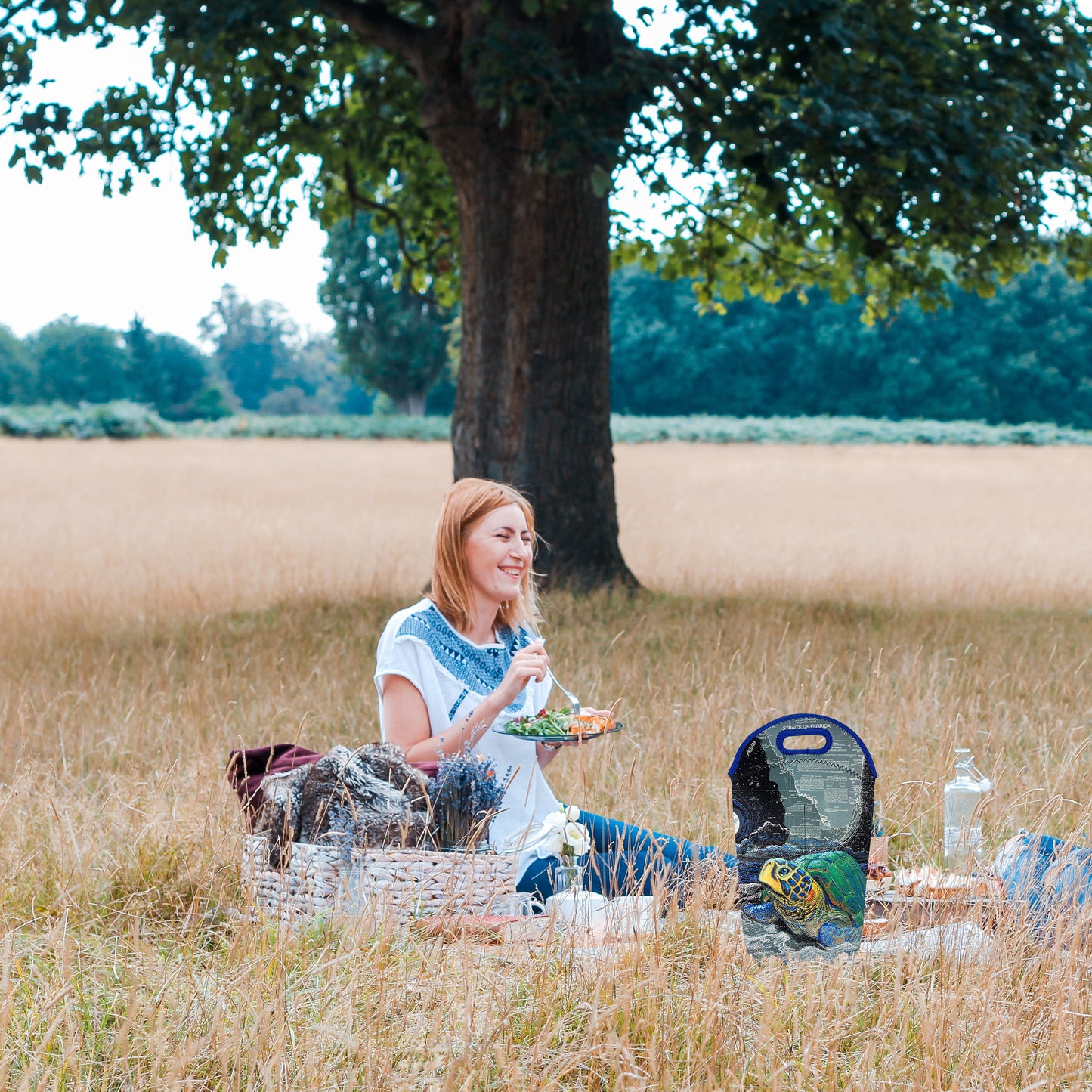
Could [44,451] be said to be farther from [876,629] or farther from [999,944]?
[999,944]

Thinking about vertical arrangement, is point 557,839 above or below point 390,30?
below

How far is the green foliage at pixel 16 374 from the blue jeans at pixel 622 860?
101574mm

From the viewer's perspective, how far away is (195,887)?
4.23 m

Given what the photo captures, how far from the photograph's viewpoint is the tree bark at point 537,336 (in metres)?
10.6

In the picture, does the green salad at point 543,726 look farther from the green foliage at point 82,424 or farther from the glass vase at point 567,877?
the green foliage at point 82,424

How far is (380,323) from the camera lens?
61969 mm

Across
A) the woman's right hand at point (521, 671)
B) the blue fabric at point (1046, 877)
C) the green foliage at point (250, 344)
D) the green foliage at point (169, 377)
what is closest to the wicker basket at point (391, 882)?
the woman's right hand at point (521, 671)

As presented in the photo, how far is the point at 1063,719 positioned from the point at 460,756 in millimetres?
3934

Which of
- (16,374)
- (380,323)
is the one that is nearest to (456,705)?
(380,323)

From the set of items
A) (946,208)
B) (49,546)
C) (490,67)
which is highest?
(490,67)

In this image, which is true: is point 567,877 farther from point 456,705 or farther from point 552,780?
point 552,780

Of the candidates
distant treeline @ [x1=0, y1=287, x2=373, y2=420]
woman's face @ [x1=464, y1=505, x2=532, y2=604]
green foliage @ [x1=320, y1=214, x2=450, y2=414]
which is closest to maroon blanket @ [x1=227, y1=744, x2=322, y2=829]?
woman's face @ [x1=464, y1=505, x2=532, y2=604]

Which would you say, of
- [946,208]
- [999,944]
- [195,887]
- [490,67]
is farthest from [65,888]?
[946,208]

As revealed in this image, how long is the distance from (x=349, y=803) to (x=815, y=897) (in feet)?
4.01
